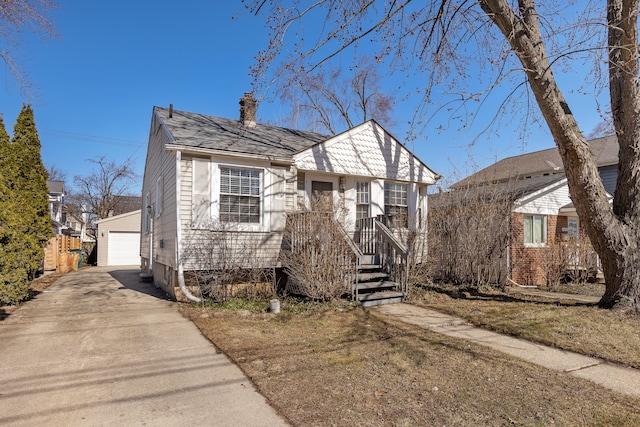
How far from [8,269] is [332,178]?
24.7 ft

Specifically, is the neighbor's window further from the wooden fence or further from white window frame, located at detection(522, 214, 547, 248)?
the wooden fence

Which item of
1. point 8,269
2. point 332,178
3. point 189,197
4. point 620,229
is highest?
point 332,178

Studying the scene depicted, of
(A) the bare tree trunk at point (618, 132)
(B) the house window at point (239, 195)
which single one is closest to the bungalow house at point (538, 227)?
(A) the bare tree trunk at point (618, 132)

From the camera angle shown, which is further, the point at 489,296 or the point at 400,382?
the point at 489,296

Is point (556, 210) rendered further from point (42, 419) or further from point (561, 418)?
point (42, 419)

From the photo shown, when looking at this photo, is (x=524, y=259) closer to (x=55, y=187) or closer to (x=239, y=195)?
(x=239, y=195)

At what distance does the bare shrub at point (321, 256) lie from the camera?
776 centimetres

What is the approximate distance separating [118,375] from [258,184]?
5.56m

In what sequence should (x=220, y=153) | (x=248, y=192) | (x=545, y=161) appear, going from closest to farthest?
1. (x=220, y=153)
2. (x=248, y=192)
3. (x=545, y=161)

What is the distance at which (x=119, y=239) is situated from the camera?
25.1m

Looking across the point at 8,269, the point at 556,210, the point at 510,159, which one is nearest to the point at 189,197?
the point at 8,269

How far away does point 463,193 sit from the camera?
36.6 ft

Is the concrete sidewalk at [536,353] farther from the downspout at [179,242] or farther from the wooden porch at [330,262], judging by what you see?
the downspout at [179,242]

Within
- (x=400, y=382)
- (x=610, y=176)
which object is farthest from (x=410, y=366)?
(x=610, y=176)
